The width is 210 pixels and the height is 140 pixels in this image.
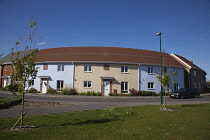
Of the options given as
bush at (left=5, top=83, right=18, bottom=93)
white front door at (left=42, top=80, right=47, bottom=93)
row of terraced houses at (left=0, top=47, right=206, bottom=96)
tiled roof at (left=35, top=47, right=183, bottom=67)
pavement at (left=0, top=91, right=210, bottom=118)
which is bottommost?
pavement at (left=0, top=91, right=210, bottom=118)

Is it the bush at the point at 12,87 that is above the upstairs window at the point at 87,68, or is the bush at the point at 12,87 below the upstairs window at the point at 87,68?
below

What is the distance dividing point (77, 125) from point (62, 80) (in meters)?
21.4

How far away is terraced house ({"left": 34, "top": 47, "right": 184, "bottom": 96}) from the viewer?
26719 millimetres

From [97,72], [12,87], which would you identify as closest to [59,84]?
[97,72]

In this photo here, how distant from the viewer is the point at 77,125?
6.94 meters

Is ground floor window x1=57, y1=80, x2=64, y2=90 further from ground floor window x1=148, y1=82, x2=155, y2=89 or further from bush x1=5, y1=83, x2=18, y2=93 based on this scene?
bush x1=5, y1=83, x2=18, y2=93

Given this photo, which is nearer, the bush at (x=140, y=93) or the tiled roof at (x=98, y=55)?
the bush at (x=140, y=93)

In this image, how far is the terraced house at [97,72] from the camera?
1052 inches

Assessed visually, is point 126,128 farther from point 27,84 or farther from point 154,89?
point 154,89

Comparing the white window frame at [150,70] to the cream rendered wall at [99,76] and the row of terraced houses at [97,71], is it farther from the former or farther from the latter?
the cream rendered wall at [99,76]

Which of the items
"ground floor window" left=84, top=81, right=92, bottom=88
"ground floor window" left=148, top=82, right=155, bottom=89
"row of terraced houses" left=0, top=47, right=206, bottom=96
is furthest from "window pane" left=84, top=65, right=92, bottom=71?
"ground floor window" left=148, top=82, right=155, bottom=89

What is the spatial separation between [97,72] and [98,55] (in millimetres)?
3739

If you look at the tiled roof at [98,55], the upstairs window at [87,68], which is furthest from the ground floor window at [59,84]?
the upstairs window at [87,68]

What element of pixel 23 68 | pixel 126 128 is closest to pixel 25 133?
pixel 23 68
